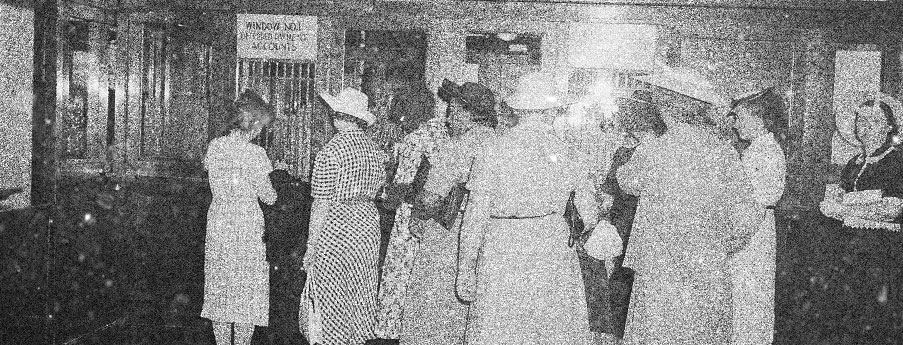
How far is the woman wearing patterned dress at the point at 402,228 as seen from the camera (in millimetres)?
5457

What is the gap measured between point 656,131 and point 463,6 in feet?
9.91

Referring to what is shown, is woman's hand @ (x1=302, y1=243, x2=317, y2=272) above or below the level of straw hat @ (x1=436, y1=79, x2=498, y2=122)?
below

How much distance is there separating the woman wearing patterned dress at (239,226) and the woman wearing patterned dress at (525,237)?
1.68 meters

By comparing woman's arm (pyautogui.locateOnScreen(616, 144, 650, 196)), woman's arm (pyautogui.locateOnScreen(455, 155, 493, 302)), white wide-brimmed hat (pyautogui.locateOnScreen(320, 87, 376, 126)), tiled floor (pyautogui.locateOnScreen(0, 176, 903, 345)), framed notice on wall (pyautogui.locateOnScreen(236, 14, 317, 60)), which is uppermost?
framed notice on wall (pyautogui.locateOnScreen(236, 14, 317, 60))

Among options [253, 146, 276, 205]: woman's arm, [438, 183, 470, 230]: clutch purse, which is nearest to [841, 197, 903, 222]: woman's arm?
[438, 183, 470, 230]: clutch purse

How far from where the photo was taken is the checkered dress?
490 centimetres

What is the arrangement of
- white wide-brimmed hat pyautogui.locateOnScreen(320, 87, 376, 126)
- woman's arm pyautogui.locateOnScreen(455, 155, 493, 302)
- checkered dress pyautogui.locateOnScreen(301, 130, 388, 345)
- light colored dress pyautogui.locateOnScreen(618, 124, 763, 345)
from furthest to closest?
1. white wide-brimmed hat pyautogui.locateOnScreen(320, 87, 376, 126)
2. checkered dress pyautogui.locateOnScreen(301, 130, 388, 345)
3. light colored dress pyautogui.locateOnScreen(618, 124, 763, 345)
4. woman's arm pyautogui.locateOnScreen(455, 155, 493, 302)

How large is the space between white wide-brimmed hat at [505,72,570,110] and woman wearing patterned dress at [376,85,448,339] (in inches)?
47.6

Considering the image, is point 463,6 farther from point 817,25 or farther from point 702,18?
point 817,25

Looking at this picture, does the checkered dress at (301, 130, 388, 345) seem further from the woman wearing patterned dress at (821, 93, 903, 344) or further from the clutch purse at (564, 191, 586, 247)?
the woman wearing patterned dress at (821, 93, 903, 344)

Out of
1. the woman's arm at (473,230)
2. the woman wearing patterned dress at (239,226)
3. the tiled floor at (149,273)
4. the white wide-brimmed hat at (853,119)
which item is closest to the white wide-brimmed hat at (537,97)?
the woman's arm at (473,230)

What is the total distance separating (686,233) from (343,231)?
6.05 feet

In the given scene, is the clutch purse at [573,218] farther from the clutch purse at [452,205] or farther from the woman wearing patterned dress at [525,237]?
the clutch purse at [452,205]

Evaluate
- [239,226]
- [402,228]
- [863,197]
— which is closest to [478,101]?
[402,228]
